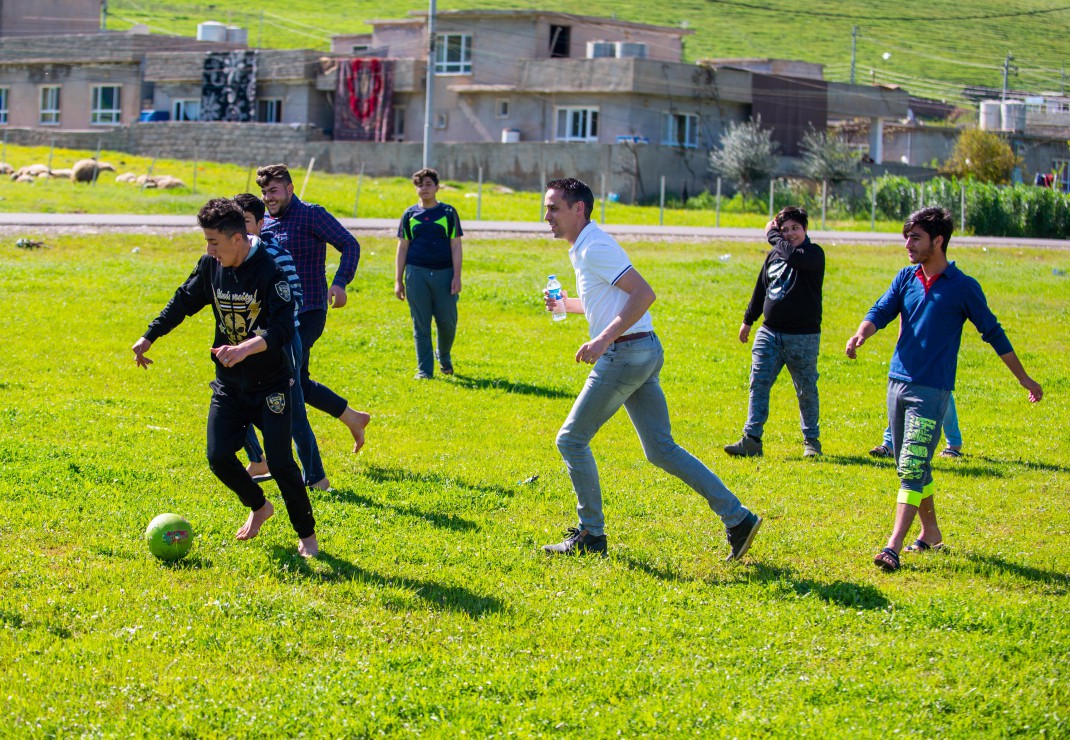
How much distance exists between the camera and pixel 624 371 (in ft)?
21.8

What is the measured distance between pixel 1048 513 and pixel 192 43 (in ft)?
221

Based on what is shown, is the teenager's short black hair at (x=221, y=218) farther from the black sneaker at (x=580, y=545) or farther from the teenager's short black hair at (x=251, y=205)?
the black sneaker at (x=580, y=545)

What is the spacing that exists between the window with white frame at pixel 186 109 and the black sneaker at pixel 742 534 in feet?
203

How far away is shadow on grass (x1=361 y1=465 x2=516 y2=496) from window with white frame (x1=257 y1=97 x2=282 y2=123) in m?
55.9

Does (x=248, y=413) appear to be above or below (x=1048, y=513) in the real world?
above

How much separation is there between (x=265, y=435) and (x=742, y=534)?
9.18 ft

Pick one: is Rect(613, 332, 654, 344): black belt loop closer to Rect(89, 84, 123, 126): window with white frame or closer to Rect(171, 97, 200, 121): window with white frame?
Rect(171, 97, 200, 121): window with white frame

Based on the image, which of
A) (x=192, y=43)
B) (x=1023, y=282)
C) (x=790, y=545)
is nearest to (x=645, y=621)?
(x=790, y=545)

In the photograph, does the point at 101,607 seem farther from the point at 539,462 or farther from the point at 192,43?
the point at 192,43

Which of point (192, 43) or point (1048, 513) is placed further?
point (192, 43)

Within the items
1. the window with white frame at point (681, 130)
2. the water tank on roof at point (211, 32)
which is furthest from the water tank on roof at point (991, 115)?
the water tank on roof at point (211, 32)

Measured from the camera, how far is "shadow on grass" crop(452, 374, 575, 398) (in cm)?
1258

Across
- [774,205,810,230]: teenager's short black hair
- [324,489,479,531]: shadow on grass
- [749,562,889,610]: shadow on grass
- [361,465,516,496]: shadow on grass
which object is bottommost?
[749,562,889,610]: shadow on grass

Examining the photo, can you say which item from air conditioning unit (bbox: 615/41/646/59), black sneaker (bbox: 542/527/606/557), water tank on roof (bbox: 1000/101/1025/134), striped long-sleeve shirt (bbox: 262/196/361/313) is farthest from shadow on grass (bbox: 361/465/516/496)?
water tank on roof (bbox: 1000/101/1025/134)
